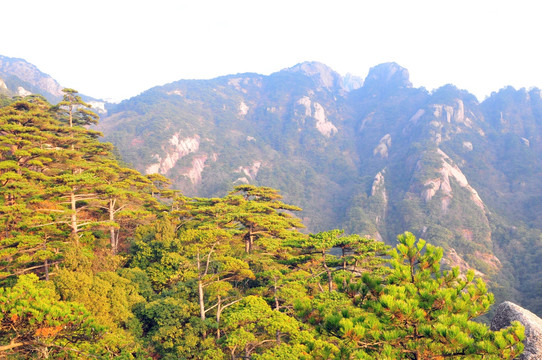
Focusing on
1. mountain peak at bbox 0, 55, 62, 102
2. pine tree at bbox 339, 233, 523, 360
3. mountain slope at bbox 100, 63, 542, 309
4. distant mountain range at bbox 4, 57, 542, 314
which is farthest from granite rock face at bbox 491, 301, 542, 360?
mountain peak at bbox 0, 55, 62, 102

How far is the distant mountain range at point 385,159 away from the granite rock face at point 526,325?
221 feet

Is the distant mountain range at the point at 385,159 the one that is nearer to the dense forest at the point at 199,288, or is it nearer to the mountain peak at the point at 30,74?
the mountain peak at the point at 30,74

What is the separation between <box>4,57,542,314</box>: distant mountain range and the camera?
286ft

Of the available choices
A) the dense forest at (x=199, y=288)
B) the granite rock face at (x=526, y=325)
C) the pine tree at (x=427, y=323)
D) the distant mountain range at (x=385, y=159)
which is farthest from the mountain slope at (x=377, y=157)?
the pine tree at (x=427, y=323)

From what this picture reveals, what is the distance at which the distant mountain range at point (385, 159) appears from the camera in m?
87.1

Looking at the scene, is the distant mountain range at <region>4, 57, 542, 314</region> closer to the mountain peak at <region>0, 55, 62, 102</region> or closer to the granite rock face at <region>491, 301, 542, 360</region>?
the mountain peak at <region>0, 55, 62, 102</region>

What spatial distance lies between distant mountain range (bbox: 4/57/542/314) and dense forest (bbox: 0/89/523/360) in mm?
66645

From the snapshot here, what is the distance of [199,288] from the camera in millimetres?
15430

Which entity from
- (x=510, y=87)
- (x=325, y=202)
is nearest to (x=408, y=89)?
(x=510, y=87)

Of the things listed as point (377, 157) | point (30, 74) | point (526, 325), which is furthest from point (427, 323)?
point (30, 74)

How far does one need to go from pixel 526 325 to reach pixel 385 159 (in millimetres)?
153240

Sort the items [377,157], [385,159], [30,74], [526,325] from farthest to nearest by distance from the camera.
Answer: [30,74]
[377,157]
[385,159]
[526,325]

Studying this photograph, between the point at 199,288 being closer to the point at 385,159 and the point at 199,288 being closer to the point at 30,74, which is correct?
the point at 385,159

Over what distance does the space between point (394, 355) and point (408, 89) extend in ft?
741
